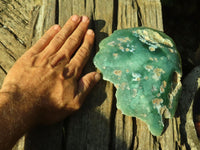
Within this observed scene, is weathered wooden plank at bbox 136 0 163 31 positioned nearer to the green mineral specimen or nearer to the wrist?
the green mineral specimen

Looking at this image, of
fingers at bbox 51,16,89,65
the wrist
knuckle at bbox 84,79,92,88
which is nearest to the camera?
the wrist

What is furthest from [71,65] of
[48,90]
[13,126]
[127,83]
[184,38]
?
[184,38]

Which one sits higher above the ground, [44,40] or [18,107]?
→ [44,40]

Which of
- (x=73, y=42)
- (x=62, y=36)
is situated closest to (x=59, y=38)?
(x=62, y=36)

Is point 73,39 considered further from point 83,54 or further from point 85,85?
point 85,85

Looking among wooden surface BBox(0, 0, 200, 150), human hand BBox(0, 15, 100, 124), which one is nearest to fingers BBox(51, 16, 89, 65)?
human hand BBox(0, 15, 100, 124)

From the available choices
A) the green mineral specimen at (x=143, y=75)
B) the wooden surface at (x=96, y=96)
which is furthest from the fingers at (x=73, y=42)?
the green mineral specimen at (x=143, y=75)

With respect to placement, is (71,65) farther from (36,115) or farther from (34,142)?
(34,142)
